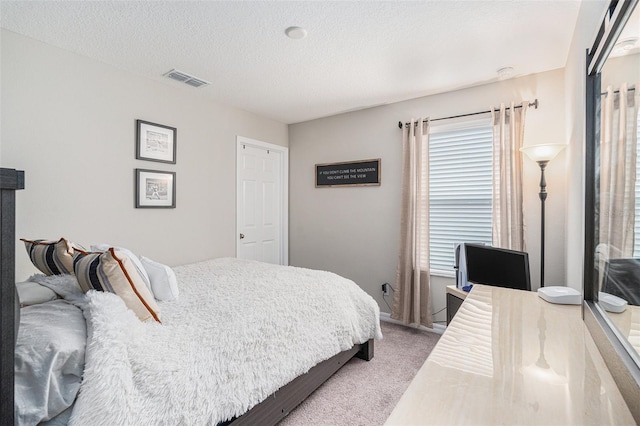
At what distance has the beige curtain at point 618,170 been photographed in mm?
781

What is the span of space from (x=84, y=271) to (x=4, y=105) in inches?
61.5

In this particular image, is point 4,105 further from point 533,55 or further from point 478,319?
point 533,55

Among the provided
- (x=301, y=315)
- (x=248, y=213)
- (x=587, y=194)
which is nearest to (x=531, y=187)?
(x=587, y=194)

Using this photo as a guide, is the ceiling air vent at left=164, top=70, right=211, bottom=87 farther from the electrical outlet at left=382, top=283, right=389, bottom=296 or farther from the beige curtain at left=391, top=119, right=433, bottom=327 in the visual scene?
the electrical outlet at left=382, top=283, right=389, bottom=296

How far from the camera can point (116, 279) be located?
1.39 meters

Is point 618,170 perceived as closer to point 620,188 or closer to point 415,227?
point 620,188

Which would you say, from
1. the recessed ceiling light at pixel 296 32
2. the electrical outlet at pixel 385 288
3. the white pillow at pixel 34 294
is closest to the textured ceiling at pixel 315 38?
the recessed ceiling light at pixel 296 32

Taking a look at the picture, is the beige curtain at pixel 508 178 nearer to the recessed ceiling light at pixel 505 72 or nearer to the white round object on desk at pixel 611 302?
the recessed ceiling light at pixel 505 72

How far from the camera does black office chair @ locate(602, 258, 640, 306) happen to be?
2.46 feet

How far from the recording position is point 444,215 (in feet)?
10.8

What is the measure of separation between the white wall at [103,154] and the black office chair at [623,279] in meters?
3.12

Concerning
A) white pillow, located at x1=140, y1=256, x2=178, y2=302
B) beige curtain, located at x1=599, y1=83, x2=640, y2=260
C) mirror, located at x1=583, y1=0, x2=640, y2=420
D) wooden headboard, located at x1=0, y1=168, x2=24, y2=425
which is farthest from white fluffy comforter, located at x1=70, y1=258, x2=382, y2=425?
beige curtain, located at x1=599, y1=83, x2=640, y2=260

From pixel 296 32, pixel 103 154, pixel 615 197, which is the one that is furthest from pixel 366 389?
pixel 103 154

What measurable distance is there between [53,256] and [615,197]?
8.18 ft
